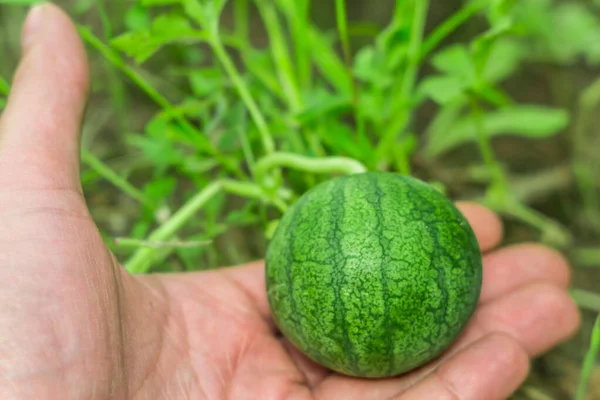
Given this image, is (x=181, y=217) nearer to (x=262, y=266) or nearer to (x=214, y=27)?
(x=262, y=266)

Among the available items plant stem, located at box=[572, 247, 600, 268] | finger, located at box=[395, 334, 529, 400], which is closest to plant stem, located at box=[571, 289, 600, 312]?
plant stem, located at box=[572, 247, 600, 268]

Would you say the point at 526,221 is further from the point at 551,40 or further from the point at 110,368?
the point at 110,368

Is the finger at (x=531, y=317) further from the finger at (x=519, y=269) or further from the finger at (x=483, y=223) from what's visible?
the finger at (x=483, y=223)

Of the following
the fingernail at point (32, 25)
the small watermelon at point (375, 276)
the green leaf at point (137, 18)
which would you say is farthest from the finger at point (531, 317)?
the fingernail at point (32, 25)

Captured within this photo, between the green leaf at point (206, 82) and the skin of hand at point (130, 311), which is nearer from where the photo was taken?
the skin of hand at point (130, 311)

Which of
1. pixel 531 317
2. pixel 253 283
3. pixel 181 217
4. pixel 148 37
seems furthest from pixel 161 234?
pixel 531 317
